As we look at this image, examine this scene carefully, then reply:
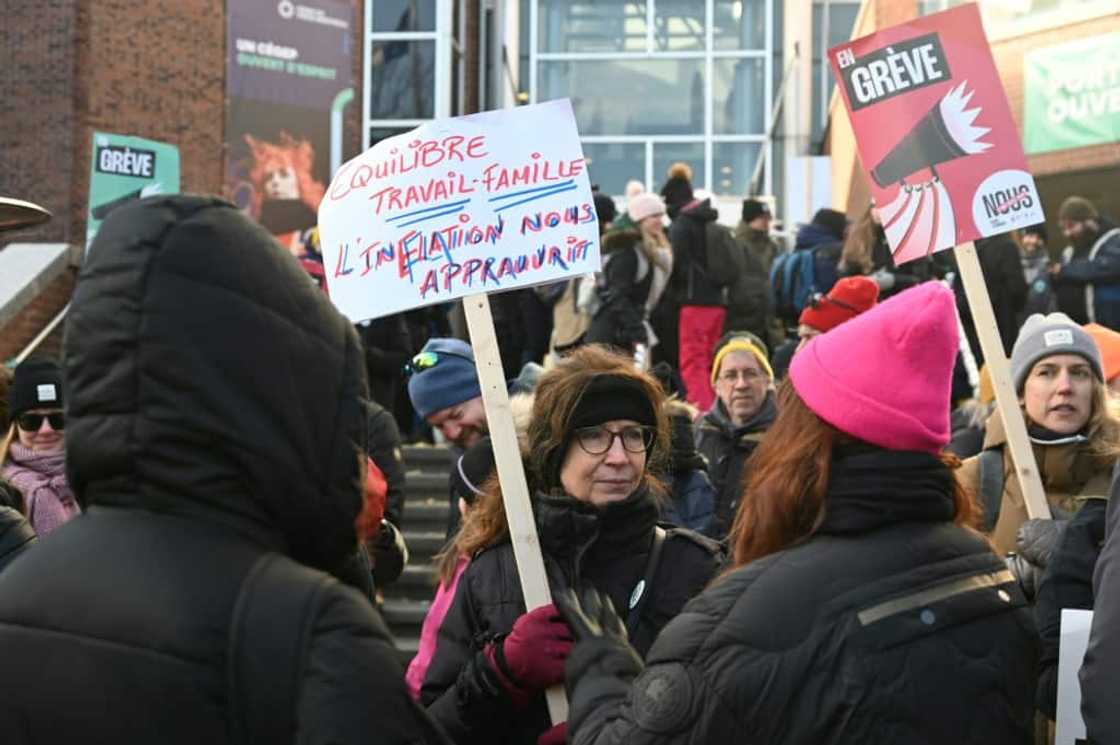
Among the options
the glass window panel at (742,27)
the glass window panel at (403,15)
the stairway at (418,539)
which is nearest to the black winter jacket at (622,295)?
the stairway at (418,539)

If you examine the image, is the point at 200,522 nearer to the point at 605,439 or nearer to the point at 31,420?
the point at 605,439

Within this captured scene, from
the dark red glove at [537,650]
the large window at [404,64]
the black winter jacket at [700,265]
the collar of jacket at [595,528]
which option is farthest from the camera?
the large window at [404,64]

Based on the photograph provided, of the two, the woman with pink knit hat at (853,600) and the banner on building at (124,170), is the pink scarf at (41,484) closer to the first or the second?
the woman with pink knit hat at (853,600)

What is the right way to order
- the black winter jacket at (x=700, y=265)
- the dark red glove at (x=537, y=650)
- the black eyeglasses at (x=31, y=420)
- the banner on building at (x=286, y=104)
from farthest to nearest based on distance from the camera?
the banner on building at (x=286, y=104) < the black winter jacket at (x=700, y=265) < the black eyeglasses at (x=31, y=420) < the dark red glove at (x=537, y=650)

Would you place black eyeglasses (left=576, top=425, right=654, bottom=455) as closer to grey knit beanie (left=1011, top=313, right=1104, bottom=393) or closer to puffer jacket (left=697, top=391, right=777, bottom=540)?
grey knit beanie (left=1011, top=313, right=1104, bottom=393)

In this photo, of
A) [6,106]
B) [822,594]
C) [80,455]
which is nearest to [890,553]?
[822,594]

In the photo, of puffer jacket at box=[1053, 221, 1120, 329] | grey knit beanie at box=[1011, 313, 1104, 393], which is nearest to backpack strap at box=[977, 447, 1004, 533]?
grey knit beanie at box=[1011, 313, 1104, 393]

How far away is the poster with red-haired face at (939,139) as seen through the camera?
5.93 m

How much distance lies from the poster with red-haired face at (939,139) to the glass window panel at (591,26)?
23.5 metres

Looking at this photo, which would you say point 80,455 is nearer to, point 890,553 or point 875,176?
point 890,553

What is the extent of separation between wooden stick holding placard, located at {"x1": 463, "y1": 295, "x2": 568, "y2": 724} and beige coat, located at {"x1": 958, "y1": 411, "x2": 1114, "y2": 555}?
A: 1648 mm

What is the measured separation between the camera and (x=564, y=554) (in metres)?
4.33

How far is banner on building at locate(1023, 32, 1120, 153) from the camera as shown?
17.8m

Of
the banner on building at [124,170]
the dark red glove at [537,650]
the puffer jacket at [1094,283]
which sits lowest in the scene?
→ the dark red glove at [537,650]
